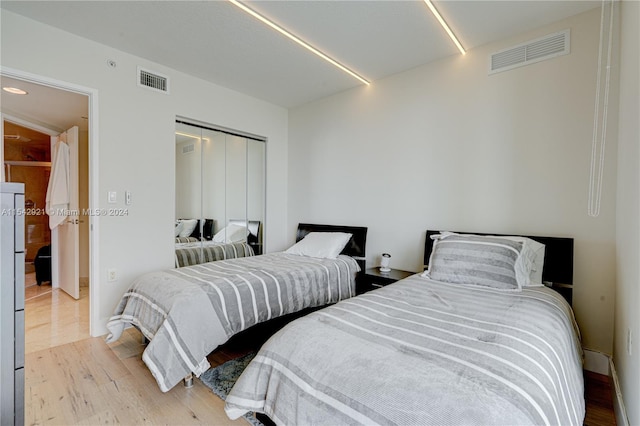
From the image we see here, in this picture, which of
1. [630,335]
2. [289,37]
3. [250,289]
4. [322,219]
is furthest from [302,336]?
[322,219]

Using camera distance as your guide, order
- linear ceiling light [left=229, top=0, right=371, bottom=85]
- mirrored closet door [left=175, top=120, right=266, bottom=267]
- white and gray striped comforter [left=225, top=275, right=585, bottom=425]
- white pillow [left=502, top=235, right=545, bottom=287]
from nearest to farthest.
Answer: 1. white and gray striped comforter [left=225, top=275, right=585, bottom=425]
2. white pillow [left=502, top=235, right=545, bottom=287]
3. linear ceiling light [left=229, top=0, right=371, bottom=85]
4. mirrored closet door [left=175, top=120, right=266, bottom=267]

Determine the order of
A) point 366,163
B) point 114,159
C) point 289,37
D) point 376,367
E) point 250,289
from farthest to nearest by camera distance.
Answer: point 366,163
point 114,159
point 289,37
point 250,289
point 376,367

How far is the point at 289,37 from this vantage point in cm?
265

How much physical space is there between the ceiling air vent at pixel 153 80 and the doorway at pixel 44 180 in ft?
1.78

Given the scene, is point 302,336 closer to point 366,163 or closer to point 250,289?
point 250,289

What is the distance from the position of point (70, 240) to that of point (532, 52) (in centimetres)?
548

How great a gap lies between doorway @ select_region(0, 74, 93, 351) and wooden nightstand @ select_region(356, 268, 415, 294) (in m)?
2.65

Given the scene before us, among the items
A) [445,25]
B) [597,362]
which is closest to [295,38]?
[445,25]

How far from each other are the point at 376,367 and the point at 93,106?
126 inches

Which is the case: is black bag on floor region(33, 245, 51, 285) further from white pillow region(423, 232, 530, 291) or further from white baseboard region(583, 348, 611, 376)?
white baseboard region(583, 348, 611, 376)

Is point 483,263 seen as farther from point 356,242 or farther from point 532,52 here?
point 532,52

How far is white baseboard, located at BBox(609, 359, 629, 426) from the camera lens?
1.51 meters

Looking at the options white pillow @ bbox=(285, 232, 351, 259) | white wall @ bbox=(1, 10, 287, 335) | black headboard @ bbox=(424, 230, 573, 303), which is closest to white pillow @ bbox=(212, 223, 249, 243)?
white wall @ bbox=(1, 10, 287, 335)

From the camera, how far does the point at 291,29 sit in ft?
8.34
